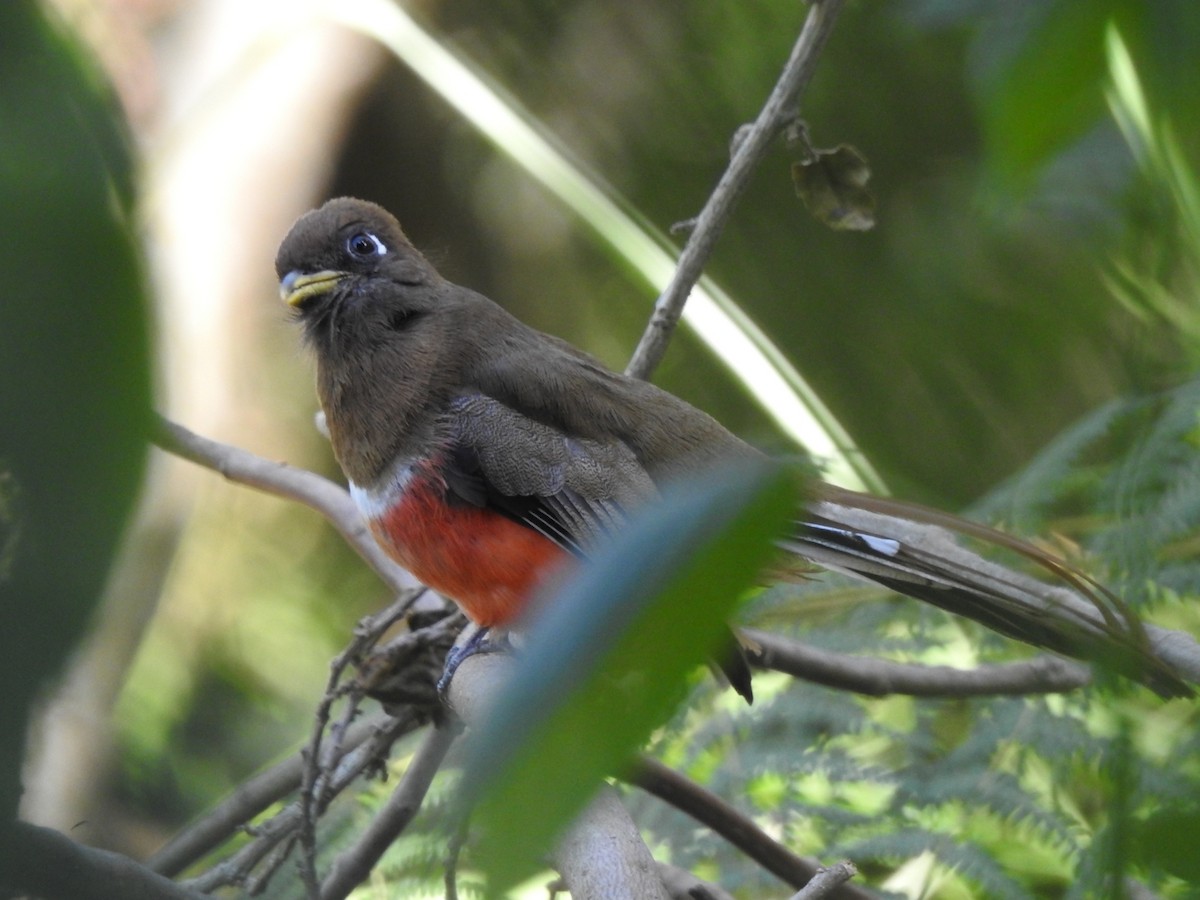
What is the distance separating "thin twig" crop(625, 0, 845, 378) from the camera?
6.95ft

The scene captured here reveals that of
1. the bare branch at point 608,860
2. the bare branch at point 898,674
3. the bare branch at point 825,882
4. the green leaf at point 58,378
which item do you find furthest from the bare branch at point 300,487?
the green leaf at point 58,378

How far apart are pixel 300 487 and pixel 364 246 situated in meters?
0.59

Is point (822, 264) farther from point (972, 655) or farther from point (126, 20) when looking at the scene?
point (126, 20)

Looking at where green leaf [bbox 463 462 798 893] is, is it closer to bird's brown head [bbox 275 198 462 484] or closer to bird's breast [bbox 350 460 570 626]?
bird's breast [bbox 350 460 570 626]

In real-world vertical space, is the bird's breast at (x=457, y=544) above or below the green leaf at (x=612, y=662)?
below

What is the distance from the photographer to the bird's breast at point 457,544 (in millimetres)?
2561

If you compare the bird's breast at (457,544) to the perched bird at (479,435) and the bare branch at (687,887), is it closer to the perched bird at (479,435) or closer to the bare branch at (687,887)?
the perched bird at (479,435)

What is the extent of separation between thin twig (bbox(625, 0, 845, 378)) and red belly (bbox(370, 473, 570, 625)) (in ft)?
1.70

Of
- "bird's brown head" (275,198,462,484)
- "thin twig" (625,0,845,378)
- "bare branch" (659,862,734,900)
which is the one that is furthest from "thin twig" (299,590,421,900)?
"thin twig" (625,0,845,378)

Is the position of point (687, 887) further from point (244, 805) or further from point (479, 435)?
point (479, 435)

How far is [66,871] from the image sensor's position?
0.63 meters

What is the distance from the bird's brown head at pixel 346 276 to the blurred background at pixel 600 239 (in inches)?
9.3

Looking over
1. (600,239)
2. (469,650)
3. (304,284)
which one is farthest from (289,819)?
(600,239)

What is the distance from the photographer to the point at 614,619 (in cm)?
35
